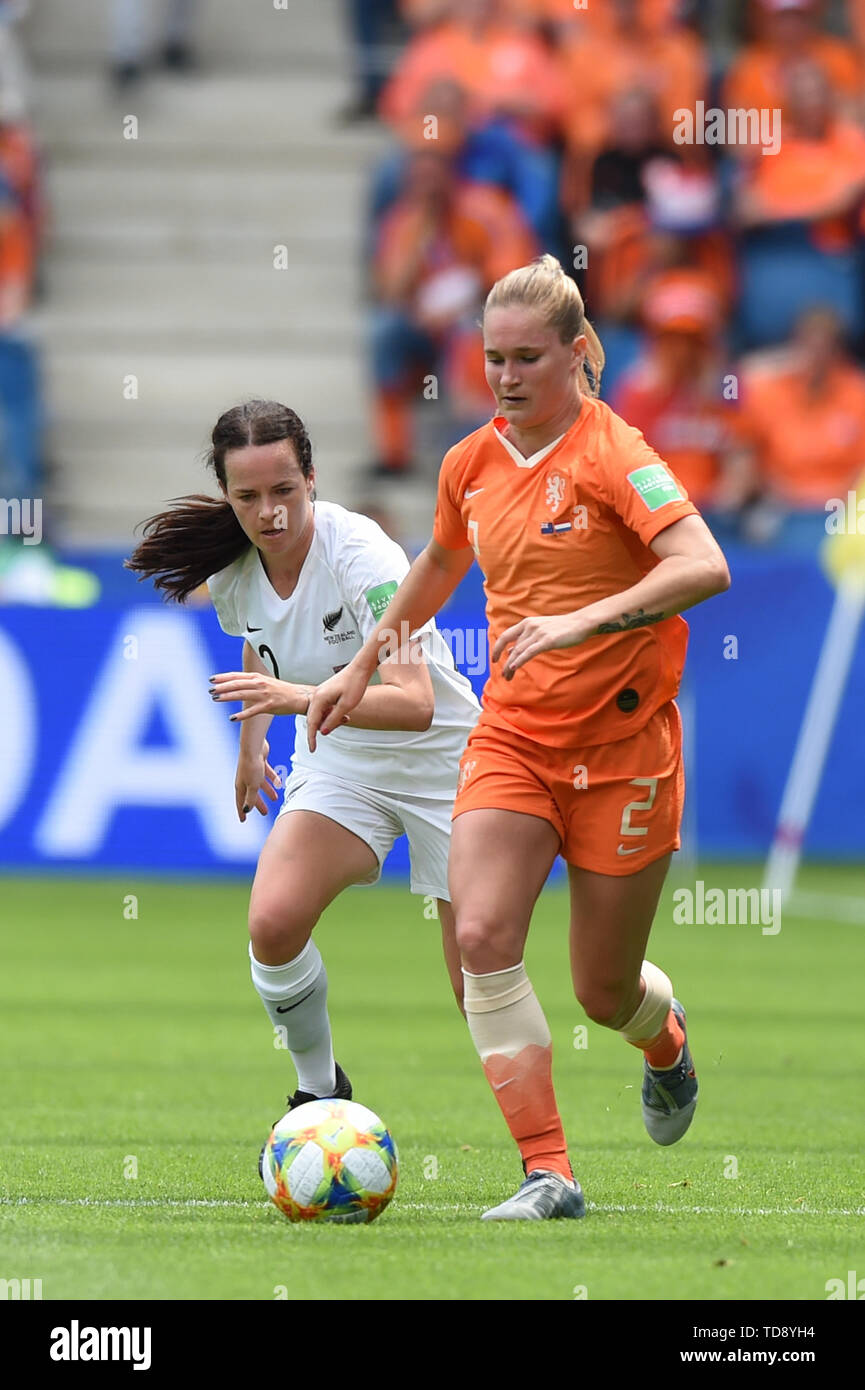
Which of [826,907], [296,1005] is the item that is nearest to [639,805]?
[296,1005]

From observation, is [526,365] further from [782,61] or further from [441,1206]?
[782,61]

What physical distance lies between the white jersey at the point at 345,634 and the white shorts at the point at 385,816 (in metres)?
0.03

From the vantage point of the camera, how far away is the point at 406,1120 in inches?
286

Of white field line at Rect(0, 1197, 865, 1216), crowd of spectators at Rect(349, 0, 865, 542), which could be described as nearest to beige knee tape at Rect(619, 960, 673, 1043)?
white field line at Rect(0, 1197, 865, 1216)

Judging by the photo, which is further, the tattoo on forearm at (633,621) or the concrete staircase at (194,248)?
the concrete staircase at (194,248)

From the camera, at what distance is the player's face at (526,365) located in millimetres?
5445

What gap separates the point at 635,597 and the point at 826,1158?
7.11ft

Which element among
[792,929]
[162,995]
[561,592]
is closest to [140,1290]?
[561,592]

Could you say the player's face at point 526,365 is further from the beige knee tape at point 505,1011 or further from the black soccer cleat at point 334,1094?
the black soccer cleat at point 334,1094

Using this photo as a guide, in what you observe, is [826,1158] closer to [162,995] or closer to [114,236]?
[162,995]

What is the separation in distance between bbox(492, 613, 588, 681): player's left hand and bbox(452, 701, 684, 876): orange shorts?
0.54 metres

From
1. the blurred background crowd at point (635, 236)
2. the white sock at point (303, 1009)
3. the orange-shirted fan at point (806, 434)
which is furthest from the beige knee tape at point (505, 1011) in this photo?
the orange-shirted fan at point (806, 434)

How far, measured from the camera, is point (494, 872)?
5.50 meters

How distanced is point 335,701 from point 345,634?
2.38ft
